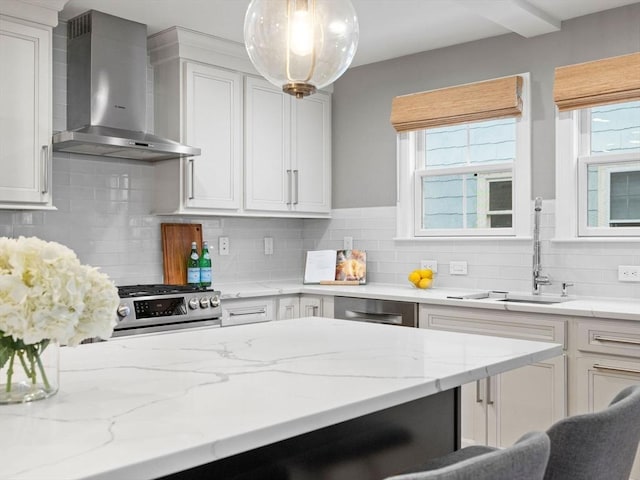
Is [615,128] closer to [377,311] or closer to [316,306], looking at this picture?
[377,311]

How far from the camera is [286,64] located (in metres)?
2.02

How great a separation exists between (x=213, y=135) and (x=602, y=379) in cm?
270

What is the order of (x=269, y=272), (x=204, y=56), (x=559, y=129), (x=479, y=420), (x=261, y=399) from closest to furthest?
(x=261, y=399), (x=479, y=420), (x=559, y=129), (x=204, y=56), (x=269, y=272)

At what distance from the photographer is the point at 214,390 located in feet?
4.86

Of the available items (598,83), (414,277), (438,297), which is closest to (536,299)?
(438,297)

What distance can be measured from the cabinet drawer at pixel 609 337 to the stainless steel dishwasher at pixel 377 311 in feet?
3.27

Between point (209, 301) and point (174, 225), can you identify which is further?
point (174, 225)

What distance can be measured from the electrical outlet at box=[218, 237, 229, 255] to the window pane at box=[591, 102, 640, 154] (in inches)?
98.3

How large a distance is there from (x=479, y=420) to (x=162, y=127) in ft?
8.66

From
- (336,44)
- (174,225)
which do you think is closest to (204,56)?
(174,225)

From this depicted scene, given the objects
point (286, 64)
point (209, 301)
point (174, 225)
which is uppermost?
point (286, 64)

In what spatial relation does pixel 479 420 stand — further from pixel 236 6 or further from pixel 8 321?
pixel 8 321

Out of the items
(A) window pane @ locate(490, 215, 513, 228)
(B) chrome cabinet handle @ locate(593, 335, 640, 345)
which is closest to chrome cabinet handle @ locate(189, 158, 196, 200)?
(A) window pane @ locate(490, 215, 513, 228)

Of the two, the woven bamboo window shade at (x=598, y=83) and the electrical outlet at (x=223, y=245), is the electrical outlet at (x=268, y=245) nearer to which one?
the electrical outlet at (x=223, y=245)
